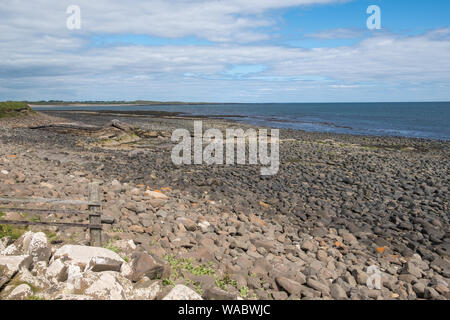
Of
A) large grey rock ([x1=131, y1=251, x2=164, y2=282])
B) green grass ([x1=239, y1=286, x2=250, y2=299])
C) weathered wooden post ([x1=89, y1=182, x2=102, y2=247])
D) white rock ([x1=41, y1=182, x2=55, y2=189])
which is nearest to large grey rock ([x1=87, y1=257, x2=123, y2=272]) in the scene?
large grey rock ([x1=131, y1=251, x2=164, y2=282])

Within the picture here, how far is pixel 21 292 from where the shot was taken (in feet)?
16.6

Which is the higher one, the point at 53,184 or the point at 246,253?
the point at 53,184

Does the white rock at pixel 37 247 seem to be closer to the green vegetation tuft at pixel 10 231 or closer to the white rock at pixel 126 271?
the green vegetation tuft at pixel 10 231

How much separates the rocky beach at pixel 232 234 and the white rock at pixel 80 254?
0.02 meters

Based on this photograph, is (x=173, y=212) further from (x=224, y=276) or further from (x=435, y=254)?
(x=435, y=254)

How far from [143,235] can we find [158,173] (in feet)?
28.3

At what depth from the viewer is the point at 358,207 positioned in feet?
41.9

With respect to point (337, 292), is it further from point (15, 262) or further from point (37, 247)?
point (15, 262)

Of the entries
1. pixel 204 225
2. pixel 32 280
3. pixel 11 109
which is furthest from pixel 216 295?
pixel 11 109

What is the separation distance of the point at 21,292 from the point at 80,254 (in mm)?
1088

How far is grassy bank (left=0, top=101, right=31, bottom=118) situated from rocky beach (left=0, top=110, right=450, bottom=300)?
30751 millimetres

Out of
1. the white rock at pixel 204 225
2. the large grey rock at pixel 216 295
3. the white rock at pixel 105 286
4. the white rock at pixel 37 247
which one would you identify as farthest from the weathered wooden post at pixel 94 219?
the white rock at pixel 204 225

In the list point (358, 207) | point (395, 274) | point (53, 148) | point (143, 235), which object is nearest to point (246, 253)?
point (143, 235)

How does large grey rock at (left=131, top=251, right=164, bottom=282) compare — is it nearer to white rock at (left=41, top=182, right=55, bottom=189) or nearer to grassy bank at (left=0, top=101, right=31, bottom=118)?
white rock at (left=41, top=182, right=55, bottom=189)
